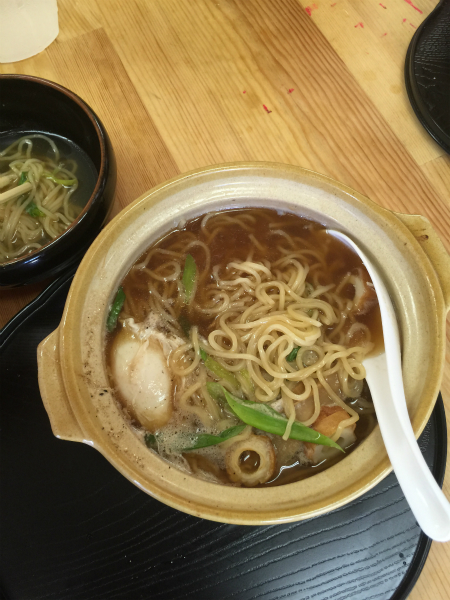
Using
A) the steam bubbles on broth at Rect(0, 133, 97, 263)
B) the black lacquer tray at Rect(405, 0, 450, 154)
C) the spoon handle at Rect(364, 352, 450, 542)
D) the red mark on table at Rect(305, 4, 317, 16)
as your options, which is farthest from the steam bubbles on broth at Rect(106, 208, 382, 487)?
the red mark on table at Rect(305, 4, 317, 16)

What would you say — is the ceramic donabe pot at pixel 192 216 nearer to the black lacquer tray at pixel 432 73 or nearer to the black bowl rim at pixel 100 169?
the black bowl rim at pixel 100 169

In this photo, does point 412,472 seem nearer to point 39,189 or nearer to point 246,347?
point 246,347

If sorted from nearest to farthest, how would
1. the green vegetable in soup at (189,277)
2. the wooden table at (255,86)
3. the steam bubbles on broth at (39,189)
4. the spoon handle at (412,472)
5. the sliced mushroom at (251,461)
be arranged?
1. the spoon handle at (412,472)
2. the sliced mushroom at (251,461)
3. the green vegetable in soup at (189,277)
4. the steam bubbles on broth at (39,189)
5. the wooden table at (255,86)

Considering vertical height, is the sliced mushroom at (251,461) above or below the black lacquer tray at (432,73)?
below

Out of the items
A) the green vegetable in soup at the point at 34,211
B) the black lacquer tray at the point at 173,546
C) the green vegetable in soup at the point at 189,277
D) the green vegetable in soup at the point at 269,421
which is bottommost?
the black lacquer tray at the point at 173,546

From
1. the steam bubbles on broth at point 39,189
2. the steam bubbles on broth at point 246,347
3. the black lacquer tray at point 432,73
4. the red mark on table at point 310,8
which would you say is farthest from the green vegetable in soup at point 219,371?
the red mark on table at point 310,8

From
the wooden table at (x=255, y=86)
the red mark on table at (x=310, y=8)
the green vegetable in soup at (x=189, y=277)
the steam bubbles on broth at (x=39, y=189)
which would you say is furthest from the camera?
the red mark on table at (x=310, y=8)

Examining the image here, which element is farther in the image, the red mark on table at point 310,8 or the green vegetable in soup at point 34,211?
the red mark on table at point 310,8

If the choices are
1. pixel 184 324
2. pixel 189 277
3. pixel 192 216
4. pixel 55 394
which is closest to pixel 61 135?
pixel 192 216
